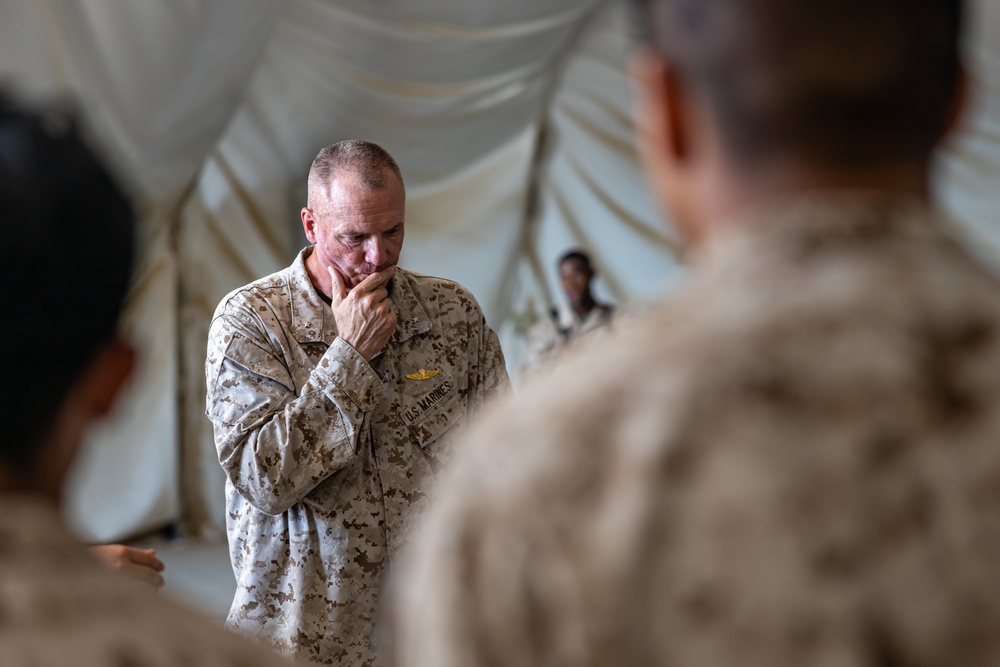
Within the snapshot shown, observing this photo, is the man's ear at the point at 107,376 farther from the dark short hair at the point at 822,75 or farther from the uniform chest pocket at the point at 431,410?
the uniform chest pocket at the point at 431,410

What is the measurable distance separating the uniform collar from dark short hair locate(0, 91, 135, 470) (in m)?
1.53

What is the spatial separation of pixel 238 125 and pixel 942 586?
20.0 feet

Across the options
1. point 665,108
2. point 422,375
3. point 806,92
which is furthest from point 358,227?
point 806,92

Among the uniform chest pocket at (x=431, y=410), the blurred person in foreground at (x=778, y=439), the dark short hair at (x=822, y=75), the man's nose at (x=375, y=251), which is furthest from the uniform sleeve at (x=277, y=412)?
the dark short hair at (x=822, y=75)

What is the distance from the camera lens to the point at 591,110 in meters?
7.77

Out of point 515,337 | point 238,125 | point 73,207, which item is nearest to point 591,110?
point 515,337

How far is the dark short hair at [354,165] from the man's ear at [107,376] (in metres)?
1.61

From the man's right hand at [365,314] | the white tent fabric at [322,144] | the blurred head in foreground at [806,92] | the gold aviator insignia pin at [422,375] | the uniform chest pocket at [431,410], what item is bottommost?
the blurred head in foreground at [806,92]

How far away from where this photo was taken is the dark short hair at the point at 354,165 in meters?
2.51

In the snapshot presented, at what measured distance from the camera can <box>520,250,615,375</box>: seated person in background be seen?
573cm

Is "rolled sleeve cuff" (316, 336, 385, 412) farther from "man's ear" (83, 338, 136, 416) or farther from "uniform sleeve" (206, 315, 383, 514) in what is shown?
"man's ear" (83, 338, 136, 416)

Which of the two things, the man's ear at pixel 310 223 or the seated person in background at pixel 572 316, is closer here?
the man's ear at pixel 310 223

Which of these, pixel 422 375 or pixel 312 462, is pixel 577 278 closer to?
pixel 422 375

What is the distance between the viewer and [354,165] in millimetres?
2508
